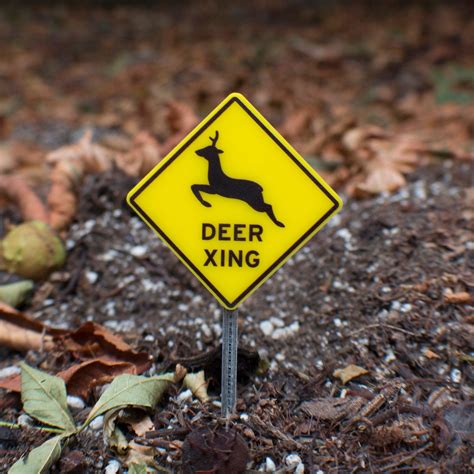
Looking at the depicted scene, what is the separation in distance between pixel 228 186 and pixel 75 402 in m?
0.68

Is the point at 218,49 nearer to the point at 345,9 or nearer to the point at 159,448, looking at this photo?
the point at 345,9

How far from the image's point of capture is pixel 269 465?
1400 mm

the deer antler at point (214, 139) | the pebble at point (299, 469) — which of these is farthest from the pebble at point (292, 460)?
the deer antler at point (214, 139)

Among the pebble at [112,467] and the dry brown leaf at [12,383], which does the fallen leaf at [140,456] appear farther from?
the dry brown leaf at [12,383]

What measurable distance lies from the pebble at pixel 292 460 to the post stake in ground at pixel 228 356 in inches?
6.5

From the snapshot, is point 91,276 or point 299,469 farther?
point 91,276

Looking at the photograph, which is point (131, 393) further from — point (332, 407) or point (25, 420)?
point (332, 407)

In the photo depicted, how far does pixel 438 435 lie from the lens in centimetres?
141

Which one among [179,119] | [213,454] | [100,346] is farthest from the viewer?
[179,119]

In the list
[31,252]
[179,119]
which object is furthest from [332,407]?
[179,119]

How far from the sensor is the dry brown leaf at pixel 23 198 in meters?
2.58

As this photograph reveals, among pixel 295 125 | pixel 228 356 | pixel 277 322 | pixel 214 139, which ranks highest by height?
pixel 214 139

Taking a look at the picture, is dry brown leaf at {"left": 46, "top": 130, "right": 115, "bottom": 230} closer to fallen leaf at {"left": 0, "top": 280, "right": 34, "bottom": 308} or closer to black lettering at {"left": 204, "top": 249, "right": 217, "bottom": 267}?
fallen leaf at {"left": 0, "top": 280, "right": 34, "bottom": 308}

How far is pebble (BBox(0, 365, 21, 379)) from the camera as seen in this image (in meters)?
1.78
